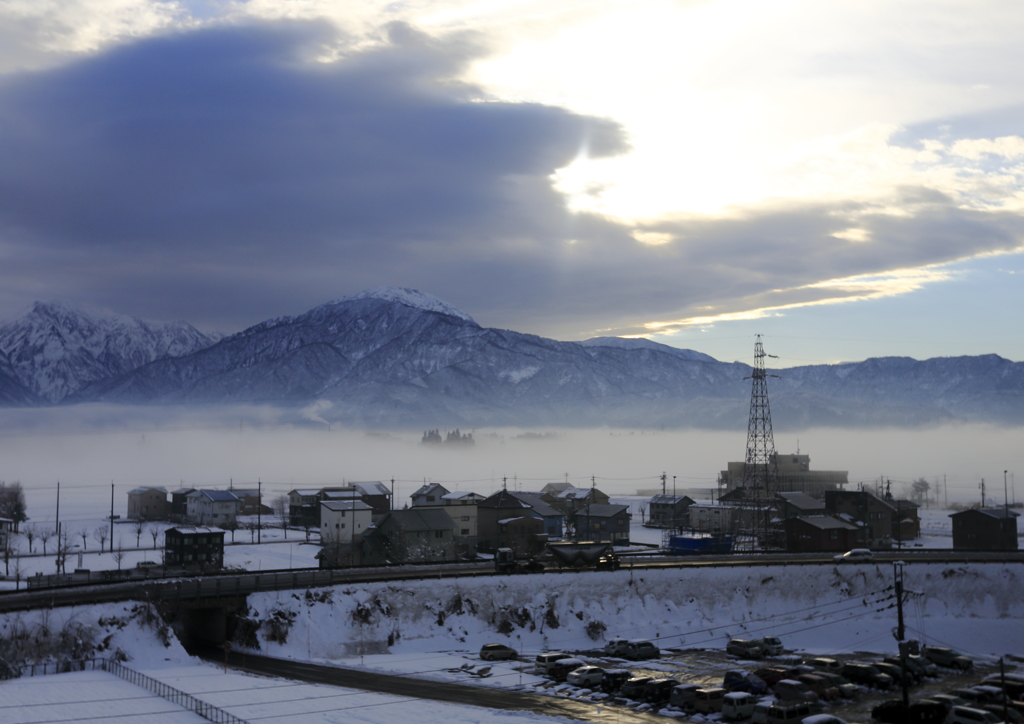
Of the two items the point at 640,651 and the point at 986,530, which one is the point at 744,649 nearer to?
the point at 640,651

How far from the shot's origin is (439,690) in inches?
1906

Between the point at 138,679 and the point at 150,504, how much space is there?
124121 millimetres

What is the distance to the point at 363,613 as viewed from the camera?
203 feet

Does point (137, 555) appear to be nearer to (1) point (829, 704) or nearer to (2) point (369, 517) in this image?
(2) point (369, 517)

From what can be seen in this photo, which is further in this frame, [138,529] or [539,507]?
[539,507]

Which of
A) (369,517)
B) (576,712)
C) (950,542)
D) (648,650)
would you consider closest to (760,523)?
(950,542)

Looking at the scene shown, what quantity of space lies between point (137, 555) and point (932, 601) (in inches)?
3503

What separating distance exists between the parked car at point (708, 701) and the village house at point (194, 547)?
201 ft

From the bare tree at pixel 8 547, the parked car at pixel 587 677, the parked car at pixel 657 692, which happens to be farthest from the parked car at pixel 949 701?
the bare tree at pixel 8 547

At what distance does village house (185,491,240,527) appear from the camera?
486 feet

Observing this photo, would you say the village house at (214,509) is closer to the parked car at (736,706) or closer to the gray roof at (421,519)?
the gray roof at (421,519)

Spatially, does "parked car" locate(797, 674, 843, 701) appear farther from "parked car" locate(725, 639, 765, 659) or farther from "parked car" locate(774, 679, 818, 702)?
"parked car" locate(725, 639, 765, 659)

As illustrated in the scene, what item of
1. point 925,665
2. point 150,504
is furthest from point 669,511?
point 925,665

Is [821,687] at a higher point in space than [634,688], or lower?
lower
